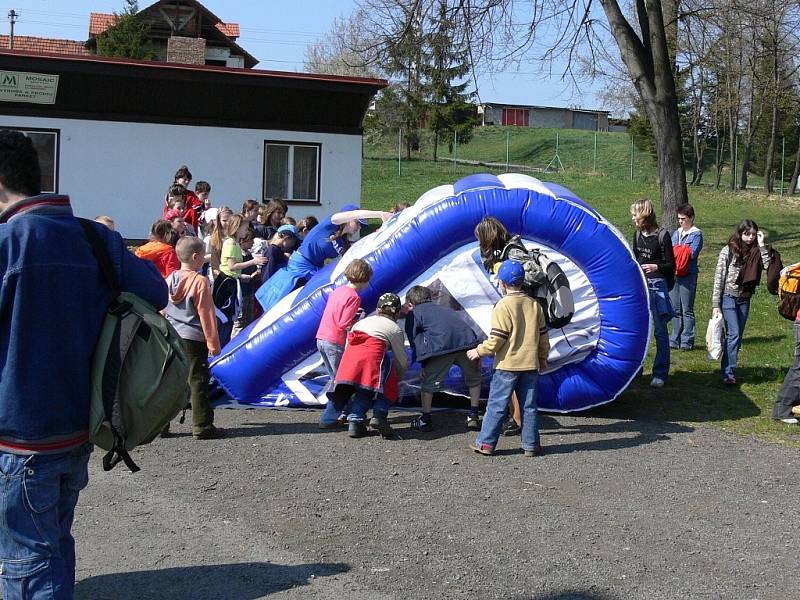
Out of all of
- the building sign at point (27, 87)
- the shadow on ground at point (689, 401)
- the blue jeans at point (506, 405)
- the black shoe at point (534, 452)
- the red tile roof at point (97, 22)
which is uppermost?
the red tile roof at point (97, 22)

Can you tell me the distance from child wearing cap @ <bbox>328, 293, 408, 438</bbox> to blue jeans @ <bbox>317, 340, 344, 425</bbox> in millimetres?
91

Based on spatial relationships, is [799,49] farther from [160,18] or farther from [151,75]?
[160,18]

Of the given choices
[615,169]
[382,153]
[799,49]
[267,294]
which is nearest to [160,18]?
[382,153]

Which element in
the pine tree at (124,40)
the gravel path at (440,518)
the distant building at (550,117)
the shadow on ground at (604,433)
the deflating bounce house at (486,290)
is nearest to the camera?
the gravel path at (440,518)

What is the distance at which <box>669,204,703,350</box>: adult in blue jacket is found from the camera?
445 inches

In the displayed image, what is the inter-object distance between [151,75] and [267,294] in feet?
43.3

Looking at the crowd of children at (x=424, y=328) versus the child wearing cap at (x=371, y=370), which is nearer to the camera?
the crowd of children at (x=424, y=328)

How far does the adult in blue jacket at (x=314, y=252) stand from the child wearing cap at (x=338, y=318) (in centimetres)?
245

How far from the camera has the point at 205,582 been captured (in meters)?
4.88

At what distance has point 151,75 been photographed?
22.2 meters

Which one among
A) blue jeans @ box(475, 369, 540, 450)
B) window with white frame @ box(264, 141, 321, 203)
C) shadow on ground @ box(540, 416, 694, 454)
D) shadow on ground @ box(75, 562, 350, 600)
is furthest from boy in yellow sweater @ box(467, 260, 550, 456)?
window with white frame @ box(264, 141, 321, 203)

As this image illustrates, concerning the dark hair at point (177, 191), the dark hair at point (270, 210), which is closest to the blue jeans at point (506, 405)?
the dark hair at point (270, 210)

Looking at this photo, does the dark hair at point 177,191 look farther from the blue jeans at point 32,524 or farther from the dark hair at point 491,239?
the blue jeans at point 32,524

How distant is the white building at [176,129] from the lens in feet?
71.8
